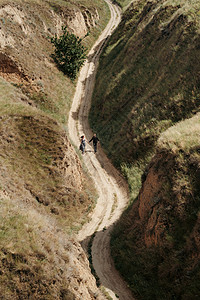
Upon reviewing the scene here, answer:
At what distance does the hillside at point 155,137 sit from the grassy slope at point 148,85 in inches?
4.8

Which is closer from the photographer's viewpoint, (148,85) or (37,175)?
(37,175)

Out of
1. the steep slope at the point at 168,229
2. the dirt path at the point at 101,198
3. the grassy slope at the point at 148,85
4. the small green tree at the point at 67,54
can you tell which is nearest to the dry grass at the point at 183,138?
the steep slope at the point at 168,229

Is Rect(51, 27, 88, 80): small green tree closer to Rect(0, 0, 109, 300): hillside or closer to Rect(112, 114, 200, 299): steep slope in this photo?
Rect(0, 0, 109, 300): hillside

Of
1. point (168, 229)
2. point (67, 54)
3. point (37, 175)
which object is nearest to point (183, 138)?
point (168, 229)

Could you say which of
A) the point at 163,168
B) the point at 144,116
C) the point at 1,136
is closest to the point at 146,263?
the point at 163,168

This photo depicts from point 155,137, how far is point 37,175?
43.3 ft

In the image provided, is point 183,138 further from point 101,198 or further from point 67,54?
point 67,54

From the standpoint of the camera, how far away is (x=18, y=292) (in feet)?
28.5

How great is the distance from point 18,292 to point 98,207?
46.9 ft

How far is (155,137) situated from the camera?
85.7 ft

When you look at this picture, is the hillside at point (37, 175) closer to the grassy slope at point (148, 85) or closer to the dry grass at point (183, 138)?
the grassy slope at point (148, 85)

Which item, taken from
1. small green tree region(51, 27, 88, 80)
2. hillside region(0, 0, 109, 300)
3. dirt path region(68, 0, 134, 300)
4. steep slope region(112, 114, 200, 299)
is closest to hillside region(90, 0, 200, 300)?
steep slope region(112, 114, 200, 299)

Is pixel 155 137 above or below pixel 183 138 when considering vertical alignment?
below

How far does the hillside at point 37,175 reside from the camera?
369 inches
